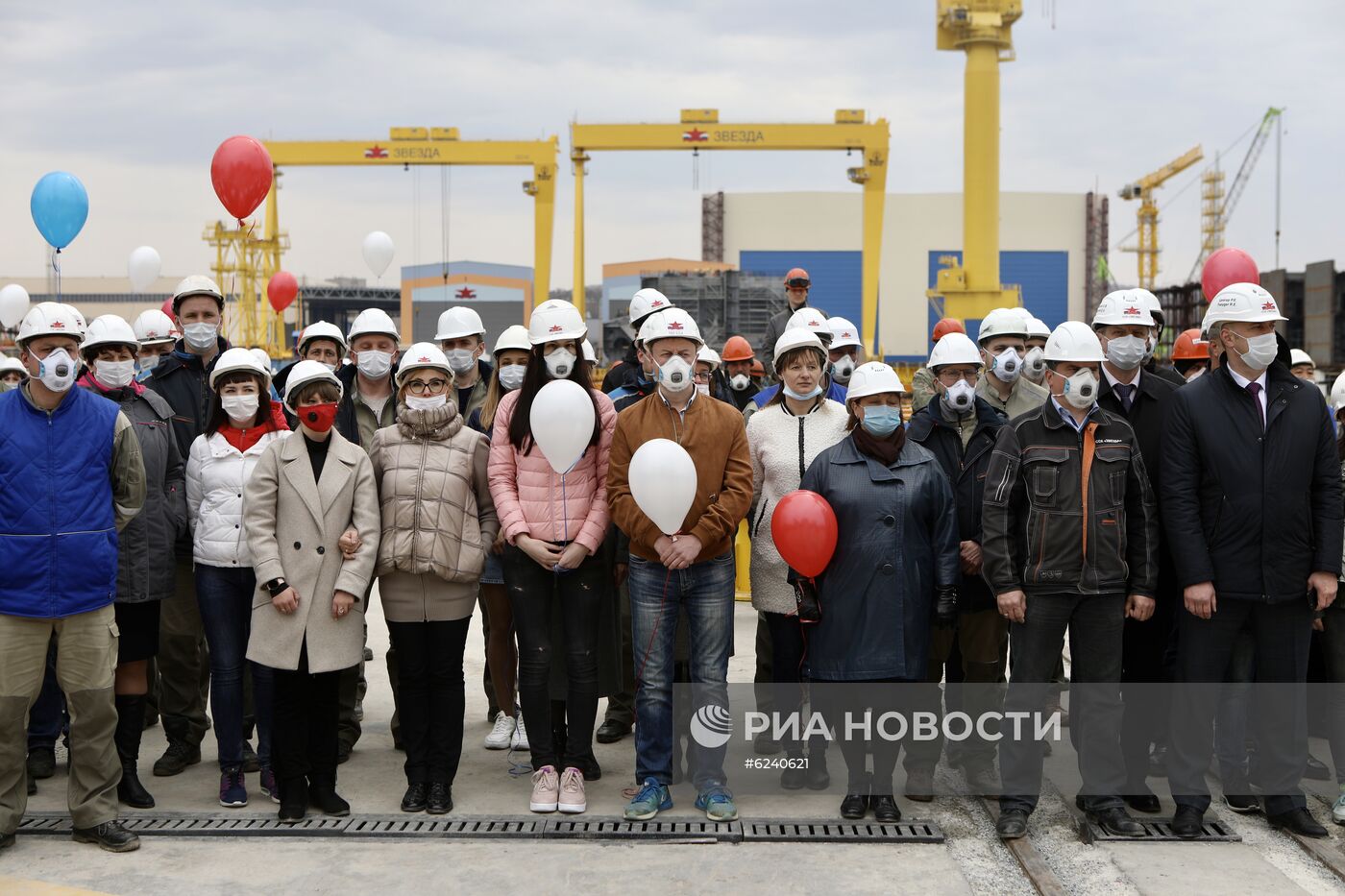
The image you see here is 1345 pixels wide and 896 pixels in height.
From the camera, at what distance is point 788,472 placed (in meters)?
5.49

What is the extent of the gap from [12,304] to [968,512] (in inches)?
380

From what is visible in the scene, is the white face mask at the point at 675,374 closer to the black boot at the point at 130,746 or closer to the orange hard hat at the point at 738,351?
the black boot at the point at 130,746

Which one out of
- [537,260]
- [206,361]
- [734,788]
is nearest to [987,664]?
[734,788]

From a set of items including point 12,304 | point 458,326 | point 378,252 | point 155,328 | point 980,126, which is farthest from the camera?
point 980,126

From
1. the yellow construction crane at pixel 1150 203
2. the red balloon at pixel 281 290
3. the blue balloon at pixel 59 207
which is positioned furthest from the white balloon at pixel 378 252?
the yellow construction crane at pixel 1150 203

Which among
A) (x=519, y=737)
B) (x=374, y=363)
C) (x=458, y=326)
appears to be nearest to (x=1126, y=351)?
(x=458, y=326)

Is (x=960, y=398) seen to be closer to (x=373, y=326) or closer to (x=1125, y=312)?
(x=1125, y=312)

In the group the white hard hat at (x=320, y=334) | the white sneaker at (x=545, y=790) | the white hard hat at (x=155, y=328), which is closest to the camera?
the white sneaker at (x=545, y=790)

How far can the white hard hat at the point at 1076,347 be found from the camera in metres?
4.90

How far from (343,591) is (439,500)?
538 mm

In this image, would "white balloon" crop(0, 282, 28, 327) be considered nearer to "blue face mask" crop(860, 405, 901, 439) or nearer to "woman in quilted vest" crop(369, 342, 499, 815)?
"woman in quilted vest" crop(369, 342, 499, 815)

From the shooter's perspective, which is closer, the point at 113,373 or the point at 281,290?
the point at 113,373

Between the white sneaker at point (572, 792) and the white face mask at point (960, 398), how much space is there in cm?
235

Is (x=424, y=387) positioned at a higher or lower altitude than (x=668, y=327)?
lower
